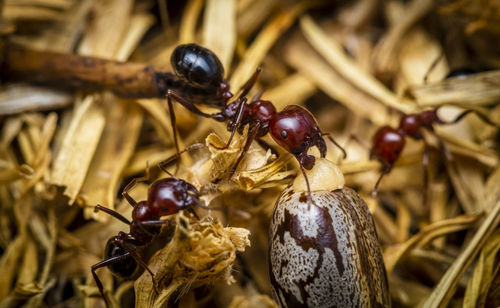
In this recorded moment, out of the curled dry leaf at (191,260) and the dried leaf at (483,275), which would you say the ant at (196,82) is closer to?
the curled dry leaf at (191,260)

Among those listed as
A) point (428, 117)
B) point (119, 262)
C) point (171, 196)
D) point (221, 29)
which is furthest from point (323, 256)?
point (221, 29)

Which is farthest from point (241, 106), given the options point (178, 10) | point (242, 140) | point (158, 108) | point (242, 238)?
point (178, 10)

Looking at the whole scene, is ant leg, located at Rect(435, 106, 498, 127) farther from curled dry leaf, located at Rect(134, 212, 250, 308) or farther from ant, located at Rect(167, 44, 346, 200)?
curled dry leaf, located at Rect(134, 212, 250, 308)

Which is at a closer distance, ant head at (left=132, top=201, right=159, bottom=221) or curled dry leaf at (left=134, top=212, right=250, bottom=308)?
curled dry leaf at (left=134, top=212, right=250, bottom=308)

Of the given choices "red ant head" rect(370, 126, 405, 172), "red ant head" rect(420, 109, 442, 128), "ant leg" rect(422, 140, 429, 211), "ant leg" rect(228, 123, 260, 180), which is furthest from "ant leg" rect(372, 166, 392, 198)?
"ant leg" rect(228, 123, 260, 180)

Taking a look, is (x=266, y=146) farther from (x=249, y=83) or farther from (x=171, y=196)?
(x=171, y=196)

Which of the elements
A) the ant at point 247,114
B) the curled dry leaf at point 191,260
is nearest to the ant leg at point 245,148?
the ant at point 247,114

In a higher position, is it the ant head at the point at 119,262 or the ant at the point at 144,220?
the ant at the point at 144,220
